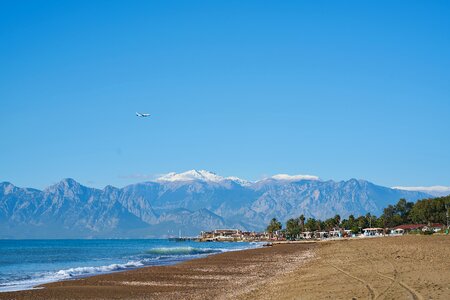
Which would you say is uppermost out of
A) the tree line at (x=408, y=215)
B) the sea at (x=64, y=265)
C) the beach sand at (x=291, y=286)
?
the tree line at (x=408, y=215)

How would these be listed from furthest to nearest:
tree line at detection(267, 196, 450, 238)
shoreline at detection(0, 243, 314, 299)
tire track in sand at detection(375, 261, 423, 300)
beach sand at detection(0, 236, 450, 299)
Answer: tree line at detection(267, 196, 450, 238) < shoreline at detection(0, 243, 314, 299) < beach sand at detection(0, 236, 450, 299) < tire track in sand at detection(375, 261, 423, 300)

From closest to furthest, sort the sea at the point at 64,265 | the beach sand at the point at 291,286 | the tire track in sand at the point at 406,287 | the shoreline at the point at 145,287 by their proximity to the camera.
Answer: the tire track in sand at the point at 406,287, the beach sand at the point at 291,286, the shoreline at the point at 145,287, the sea at the point at 64,265

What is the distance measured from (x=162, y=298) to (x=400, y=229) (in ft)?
389

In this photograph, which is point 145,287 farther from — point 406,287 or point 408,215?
point 408,215

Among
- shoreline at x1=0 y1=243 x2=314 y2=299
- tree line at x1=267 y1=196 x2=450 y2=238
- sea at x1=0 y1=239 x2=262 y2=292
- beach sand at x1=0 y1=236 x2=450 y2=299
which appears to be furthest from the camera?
tree line at x1=267 y1=196 x2=450 y2=238

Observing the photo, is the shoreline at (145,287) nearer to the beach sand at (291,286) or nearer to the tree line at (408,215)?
the beach sand at (291,286)

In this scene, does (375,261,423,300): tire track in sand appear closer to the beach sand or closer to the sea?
the beach sand

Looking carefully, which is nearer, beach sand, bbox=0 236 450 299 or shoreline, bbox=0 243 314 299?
beach sand, bbox=0 236 450 299

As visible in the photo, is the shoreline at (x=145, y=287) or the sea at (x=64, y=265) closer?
the shoreline at (x=145, y=287)

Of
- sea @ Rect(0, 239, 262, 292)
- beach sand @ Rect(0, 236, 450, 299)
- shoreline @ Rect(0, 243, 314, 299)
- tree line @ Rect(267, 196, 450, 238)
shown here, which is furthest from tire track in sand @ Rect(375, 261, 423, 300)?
tree line @ Rect(267, 196, 450, 238)

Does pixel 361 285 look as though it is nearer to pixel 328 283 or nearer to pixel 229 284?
pixel 328 283

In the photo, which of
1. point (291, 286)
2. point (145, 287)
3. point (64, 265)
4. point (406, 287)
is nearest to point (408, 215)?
point (64, 265)

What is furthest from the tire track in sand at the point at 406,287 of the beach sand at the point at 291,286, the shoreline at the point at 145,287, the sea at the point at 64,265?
the sea at the point at 64,265

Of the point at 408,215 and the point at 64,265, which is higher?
the point at 408,215
